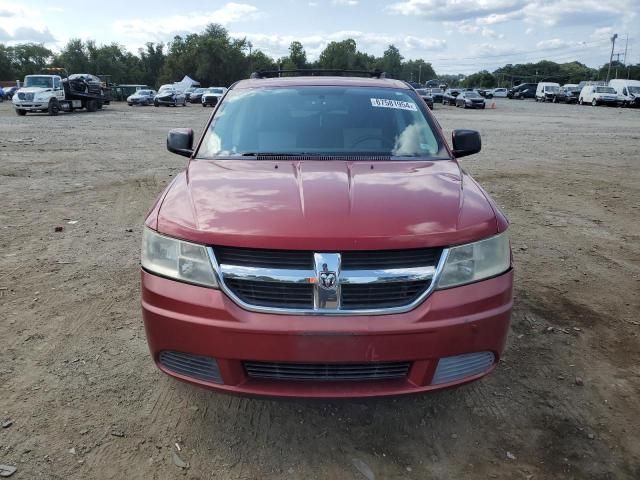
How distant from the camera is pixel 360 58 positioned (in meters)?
114

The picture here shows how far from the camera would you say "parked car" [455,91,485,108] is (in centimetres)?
4028

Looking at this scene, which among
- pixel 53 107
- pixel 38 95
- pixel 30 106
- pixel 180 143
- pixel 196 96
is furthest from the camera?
pixel 196 96

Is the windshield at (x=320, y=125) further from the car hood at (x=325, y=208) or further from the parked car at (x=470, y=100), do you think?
the parked car at (x=470, y=100)

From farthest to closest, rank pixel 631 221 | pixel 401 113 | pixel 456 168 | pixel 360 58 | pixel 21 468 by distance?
pixel 360 58, pixel 631 221, pixel 401 113, pixel 456 168, pixel 21 468

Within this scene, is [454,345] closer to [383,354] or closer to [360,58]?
[383,354]

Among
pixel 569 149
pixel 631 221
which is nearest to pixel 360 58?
pixel 569 149

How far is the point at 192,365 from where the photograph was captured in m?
2.39

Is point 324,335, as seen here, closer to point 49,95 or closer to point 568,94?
point 49,95

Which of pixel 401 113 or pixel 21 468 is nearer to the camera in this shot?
pixel 21 468

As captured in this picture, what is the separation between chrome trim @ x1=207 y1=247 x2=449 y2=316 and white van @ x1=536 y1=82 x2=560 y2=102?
5804 cm

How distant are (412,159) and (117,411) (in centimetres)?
224

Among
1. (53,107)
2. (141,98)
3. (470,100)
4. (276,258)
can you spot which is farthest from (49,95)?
(276,258)

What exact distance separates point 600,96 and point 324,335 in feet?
163

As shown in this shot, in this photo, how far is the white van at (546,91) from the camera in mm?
54216
